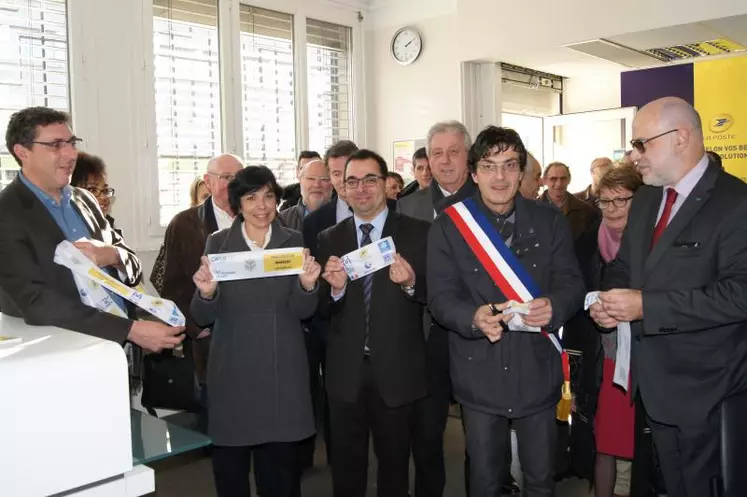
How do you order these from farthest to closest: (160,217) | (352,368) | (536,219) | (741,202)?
(160,217) < (352,368) < (536,219) < (741,202)

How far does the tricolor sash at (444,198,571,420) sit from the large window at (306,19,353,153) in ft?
14.8

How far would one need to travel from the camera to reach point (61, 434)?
117cm

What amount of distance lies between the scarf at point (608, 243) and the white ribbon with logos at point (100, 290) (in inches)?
71.5

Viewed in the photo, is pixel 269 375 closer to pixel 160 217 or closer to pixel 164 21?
pixel 160 217

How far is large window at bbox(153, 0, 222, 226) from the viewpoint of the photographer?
527 cm

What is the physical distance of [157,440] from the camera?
1.46m

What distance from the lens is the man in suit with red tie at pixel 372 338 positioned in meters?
2.55

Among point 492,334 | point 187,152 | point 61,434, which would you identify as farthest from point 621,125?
point 61,434

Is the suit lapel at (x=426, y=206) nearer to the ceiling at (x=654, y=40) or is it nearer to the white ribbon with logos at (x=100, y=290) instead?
the white ribbon with logos at (x=100, y=290)

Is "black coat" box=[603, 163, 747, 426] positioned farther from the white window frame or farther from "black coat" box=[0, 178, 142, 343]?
the white window frame

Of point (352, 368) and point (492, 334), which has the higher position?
point (492, 334)

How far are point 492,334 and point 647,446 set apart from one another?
991 millimetres

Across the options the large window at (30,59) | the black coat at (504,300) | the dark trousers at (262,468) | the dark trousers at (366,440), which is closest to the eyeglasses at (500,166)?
the black coat at (504,300)

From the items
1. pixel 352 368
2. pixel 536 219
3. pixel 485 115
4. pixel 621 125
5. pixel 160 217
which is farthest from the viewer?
pixel 621 125
